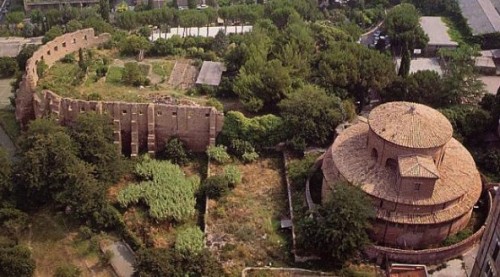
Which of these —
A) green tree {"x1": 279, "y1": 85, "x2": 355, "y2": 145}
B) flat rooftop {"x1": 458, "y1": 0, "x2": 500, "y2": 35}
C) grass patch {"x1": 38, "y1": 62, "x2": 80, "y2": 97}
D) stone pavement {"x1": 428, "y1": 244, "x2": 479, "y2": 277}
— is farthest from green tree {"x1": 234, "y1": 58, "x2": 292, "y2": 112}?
flat rooftop {"x1": 458, "y1": 0, "x2": 500, "y2": 35}

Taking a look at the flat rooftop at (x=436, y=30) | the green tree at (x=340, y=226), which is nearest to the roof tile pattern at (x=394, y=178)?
the green tree at (x=340, y=226)

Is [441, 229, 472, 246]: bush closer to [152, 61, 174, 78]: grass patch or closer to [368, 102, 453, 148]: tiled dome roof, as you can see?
[368, 102, 453, 148]: tiled dome roof

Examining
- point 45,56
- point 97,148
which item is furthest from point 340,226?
point 45,56

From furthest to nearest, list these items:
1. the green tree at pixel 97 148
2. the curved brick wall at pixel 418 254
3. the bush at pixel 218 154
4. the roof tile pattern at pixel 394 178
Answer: the bush at pixel 218 154, the green tree at pixel 97 148, the roof tile pattern at pixel 394 178, the curved brick wall at pixel 418 254

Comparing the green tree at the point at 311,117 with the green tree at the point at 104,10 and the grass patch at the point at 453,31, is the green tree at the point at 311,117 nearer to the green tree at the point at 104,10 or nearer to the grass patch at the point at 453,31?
the grass patch at the point at 453,31

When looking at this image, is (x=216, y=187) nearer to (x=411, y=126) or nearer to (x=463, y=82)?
(x=411, y=126)

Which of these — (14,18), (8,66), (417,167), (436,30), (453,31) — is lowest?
(8,66)

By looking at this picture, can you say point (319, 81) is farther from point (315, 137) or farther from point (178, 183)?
point (178, 183)
